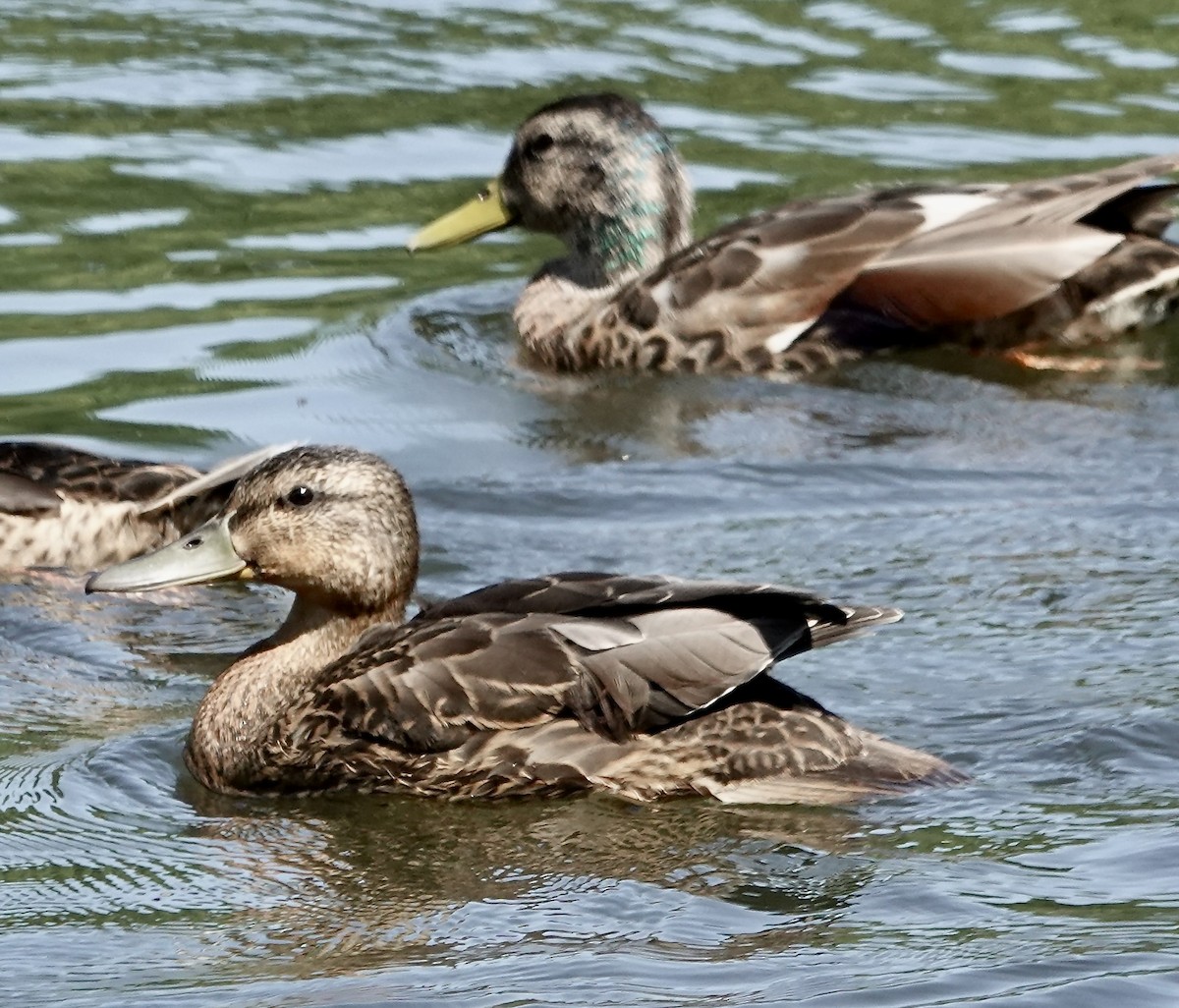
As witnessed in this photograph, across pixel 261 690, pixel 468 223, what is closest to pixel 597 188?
pixel 468 223

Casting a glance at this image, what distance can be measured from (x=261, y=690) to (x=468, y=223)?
4.92 m

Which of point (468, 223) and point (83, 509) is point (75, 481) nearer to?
point (83, 509)

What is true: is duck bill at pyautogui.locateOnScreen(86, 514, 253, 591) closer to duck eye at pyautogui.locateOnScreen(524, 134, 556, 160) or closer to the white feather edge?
the white feather edge

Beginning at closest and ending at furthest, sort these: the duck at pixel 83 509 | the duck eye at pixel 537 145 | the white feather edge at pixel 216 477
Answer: the white feather edge at pixel 216 477, the duck at pixel 83 509, the duck eye at pixel 537 145

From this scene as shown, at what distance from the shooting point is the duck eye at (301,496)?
7395mm

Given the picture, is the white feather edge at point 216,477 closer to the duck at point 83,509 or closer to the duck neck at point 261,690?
the duck at point 83,509

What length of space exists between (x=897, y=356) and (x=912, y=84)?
4.24 metres

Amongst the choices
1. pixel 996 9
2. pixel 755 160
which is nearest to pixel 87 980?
pixel 755 160

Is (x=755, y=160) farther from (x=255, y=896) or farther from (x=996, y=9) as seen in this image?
(x=255, y=896)

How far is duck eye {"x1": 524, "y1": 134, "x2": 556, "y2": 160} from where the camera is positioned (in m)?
11.8

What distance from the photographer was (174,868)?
6570 mm

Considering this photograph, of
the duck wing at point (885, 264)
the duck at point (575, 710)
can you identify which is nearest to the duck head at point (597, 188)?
the duck wing at point (885, 264)

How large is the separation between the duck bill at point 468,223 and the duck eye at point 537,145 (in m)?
0.24

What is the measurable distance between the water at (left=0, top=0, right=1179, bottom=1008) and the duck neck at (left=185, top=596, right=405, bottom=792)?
10cm
